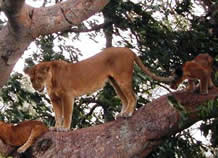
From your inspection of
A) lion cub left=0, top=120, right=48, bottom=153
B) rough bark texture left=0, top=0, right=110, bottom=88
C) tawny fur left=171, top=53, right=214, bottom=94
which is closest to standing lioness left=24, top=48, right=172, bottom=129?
tawny fur left=171, top=53, right=214, bottom=94

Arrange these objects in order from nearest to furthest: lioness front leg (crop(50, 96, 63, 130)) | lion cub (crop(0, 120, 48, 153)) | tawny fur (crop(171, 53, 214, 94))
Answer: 1. lion cub (crop(0, 120, 48, 153))
2. tawny fur (crop(171, 53, 214, 94))
3. lioness front leg (crop(50, 96, 63, 130))

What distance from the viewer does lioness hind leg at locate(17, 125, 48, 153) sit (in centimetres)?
645

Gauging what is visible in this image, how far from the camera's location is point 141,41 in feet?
29.3

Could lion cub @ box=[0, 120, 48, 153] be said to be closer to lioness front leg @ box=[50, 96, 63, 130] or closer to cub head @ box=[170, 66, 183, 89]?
lioness front leg @ box=[50, 96, 63, 130]

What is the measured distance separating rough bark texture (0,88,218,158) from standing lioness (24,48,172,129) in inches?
15.7

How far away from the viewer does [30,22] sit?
19.2 ft

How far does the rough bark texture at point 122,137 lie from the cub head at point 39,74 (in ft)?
2.84

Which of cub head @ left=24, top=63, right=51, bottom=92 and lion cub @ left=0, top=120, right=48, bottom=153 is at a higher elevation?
cub head @ left=24, top=63, right=51, bottom=92

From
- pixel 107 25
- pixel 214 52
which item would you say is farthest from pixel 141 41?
pixel 214 52

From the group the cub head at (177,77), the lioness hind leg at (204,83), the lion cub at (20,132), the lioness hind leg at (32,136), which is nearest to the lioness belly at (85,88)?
the lion cub at (20,132)

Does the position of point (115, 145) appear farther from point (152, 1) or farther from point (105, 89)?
point (152, 1)

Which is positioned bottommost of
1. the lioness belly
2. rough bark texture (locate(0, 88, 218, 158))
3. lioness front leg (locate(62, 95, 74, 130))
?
rough bark texture (locate(0, 88, 218, 158))

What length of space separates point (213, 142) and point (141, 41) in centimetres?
233

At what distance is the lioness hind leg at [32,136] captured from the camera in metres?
6.45
